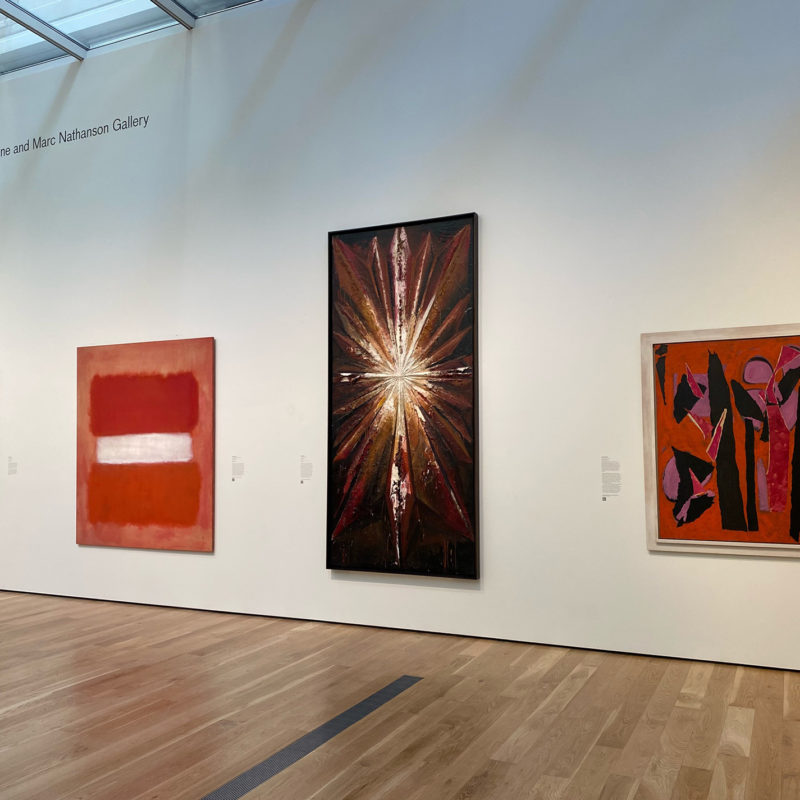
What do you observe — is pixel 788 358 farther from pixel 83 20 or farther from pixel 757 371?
pixel 83 20

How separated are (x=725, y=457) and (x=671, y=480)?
1.40 ft

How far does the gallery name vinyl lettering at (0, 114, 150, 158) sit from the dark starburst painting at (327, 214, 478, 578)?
297 centimetres

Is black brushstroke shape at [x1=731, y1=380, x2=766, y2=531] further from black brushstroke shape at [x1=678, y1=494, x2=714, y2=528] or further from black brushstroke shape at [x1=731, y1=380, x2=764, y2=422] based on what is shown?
black brushstroke shape at [x1=678, y1=494, x2=714, y2=528]

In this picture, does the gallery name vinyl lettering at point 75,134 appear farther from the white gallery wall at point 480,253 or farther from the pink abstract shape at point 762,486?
the pink abstract shape at point 762,486

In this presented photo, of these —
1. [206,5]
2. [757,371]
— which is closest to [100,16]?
[206,5]

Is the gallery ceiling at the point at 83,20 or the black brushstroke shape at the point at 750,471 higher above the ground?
the gallery ceiling at the point at 83,20

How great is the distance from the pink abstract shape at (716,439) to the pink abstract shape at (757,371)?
11.6 inches

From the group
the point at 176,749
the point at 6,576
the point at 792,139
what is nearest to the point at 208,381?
the point at 6,576

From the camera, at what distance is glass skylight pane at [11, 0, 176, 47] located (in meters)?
8.55

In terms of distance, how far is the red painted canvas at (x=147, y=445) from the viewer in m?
8.21

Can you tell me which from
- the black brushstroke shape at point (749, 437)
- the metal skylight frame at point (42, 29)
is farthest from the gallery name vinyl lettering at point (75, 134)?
the black brushstroke shape at point (749, 437)

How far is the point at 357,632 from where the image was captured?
713 centimetres

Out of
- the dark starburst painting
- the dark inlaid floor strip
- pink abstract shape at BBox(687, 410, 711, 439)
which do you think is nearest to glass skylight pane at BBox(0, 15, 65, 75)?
the dark starburst painting

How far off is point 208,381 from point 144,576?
7.00 feet
